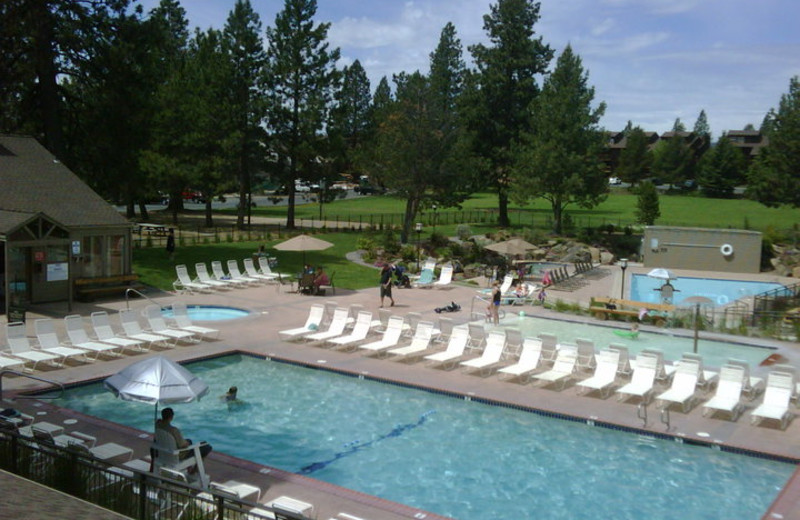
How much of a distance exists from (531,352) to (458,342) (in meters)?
2.05

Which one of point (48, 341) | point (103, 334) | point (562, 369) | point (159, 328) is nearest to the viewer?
point (562, 369)

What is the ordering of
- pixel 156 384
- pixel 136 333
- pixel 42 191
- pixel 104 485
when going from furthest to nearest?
1. pixel 42 191
2. pixel 136 333
3. pixel 156 384
4. pixel 104 485

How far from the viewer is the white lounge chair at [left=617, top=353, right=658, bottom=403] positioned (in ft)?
48.0

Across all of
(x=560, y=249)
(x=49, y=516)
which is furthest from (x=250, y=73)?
(x=49, y=516)

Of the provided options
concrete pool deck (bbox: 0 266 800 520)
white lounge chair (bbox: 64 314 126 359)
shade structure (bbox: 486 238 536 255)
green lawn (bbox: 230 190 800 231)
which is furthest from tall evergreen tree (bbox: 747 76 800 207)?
white lounge chair (bbox: 64 314 126 359)

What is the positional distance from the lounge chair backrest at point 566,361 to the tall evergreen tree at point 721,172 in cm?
8155

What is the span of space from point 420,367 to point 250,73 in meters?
36.9

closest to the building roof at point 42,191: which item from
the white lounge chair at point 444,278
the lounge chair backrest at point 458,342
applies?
the white lounge chair at point 444,278

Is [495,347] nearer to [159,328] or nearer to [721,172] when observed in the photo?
[159,328]

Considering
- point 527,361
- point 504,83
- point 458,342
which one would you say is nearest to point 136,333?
point 458,342

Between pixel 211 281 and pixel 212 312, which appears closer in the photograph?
pixel 212 312

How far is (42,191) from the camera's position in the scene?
84.2ft

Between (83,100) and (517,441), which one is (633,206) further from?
(517,441)

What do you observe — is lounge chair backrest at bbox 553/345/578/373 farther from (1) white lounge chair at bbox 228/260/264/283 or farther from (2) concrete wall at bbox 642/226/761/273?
(2) concrete wall at bbox 642/226/761/273
